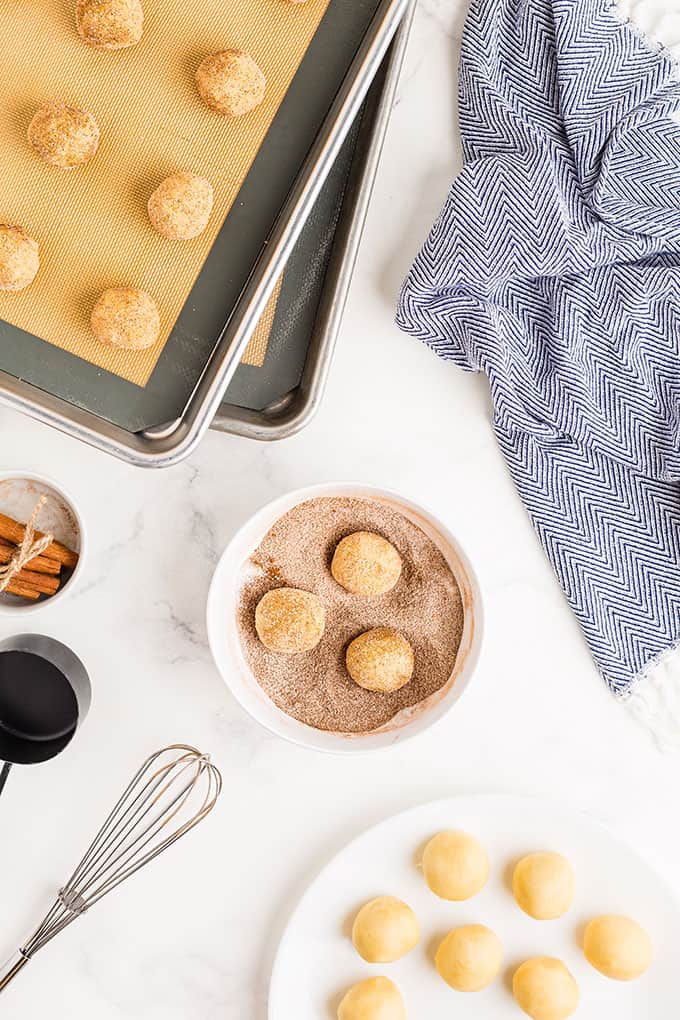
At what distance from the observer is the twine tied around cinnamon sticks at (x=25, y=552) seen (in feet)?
3.16

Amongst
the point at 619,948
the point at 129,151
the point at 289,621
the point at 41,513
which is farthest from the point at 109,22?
the point at 619,948

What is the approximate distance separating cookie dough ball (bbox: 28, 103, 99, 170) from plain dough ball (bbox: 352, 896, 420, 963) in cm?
83

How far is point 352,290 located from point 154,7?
0.34 meters

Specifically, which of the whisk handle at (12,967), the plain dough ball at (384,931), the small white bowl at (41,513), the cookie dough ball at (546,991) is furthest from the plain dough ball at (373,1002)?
the small white bowl at (41,513)

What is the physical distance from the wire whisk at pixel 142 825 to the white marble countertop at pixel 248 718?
0.05 feet

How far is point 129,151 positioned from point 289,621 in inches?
19.4

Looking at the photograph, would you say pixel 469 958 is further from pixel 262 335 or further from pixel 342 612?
pixel 262 335

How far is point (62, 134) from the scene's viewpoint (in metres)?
0.83

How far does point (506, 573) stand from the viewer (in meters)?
1.06

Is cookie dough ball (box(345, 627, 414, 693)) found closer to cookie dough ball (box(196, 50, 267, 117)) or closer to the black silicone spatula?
the black silicone spatula

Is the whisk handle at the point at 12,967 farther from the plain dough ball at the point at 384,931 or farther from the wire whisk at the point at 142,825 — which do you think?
the plain dough ball at the point at 384,931

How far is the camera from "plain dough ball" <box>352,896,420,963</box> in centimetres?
101

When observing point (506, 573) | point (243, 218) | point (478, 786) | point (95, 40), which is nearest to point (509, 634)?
point (506, 573)

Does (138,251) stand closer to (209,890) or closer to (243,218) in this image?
(243,218)
